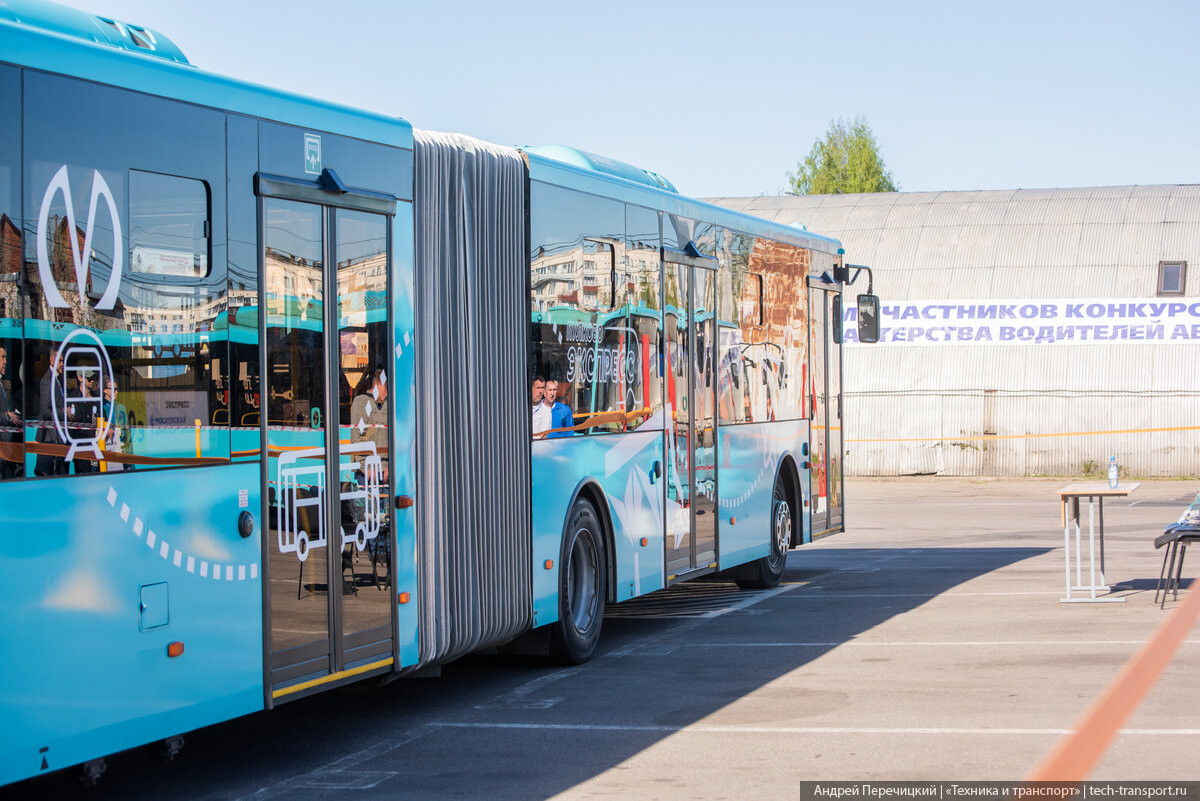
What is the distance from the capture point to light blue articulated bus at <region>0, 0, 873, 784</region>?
5543 mm

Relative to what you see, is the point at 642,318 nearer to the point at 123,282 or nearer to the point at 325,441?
the point at 325,441

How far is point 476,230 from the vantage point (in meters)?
8.84

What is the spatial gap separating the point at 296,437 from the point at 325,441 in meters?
0.27

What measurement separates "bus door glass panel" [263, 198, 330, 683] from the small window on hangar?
2901cm

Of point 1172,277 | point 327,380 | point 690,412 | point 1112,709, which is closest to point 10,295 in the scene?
point 327,380

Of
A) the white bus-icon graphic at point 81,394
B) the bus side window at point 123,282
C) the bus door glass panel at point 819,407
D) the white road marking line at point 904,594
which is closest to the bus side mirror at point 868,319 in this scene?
the bus door glass panel at point 819,407

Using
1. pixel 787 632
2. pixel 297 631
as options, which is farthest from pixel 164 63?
pixel 787 632

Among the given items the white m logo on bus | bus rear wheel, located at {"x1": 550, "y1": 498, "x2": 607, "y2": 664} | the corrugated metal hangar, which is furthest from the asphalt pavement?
the corrugated metal hangar

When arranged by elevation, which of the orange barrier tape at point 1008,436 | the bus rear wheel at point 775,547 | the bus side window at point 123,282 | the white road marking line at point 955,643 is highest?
the bus side window at point 123,282

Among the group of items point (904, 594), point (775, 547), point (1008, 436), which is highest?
point (1008, 436)

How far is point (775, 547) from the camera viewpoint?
570 inches

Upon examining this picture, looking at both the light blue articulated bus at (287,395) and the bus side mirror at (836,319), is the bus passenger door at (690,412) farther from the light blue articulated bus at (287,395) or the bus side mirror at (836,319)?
the bus side mirror at (836,319)

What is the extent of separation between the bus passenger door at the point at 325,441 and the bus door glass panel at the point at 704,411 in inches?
186

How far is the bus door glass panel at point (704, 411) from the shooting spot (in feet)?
39.9
